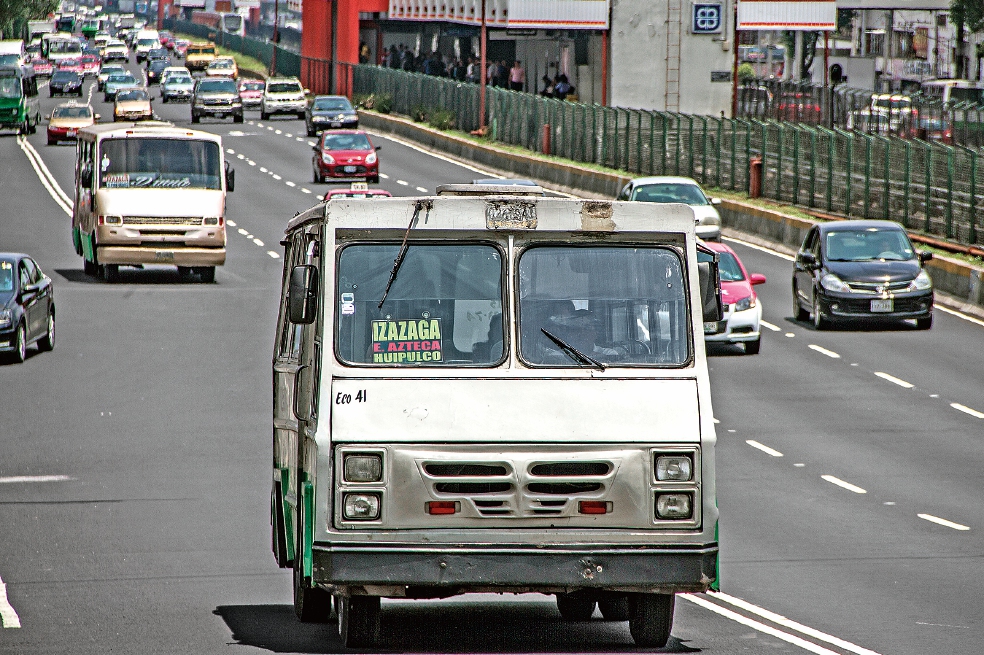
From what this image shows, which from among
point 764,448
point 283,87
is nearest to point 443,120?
point 283,87

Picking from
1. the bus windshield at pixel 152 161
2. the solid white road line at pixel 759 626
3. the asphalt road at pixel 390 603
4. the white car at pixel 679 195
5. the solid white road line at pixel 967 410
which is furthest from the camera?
the white car at pixel 679 195

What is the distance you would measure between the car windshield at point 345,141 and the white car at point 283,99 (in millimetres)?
26852

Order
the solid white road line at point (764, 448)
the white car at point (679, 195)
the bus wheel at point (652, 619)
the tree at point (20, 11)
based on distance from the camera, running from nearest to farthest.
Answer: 1. the bus wheel at point (652, 619)
2. the solid white road line at point (764, 448)
3. the white car at point (679, 195)
4. the tree at point (20, 11)

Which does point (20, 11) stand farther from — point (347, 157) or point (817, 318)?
point (817, 318)

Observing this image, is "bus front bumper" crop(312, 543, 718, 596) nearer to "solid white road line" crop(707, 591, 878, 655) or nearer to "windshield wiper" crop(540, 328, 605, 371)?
"windshield wiper" crop(540, 328, 605, 371)

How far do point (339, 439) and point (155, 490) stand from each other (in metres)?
8.67

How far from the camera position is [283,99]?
8156 centimetres

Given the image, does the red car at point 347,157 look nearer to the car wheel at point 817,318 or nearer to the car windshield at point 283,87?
the car wheel at point 817,318

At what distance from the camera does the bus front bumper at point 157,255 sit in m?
34.2

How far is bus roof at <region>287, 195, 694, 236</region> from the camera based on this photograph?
980cm

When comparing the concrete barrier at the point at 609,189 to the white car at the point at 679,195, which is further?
the white car at the point at 679,195

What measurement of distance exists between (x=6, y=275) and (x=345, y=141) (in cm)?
2828

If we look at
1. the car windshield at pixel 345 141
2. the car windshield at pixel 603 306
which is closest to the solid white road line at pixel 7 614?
the car windshield at pixel 603 306

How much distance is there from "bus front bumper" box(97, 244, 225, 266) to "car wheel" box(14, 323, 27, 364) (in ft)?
25.6
